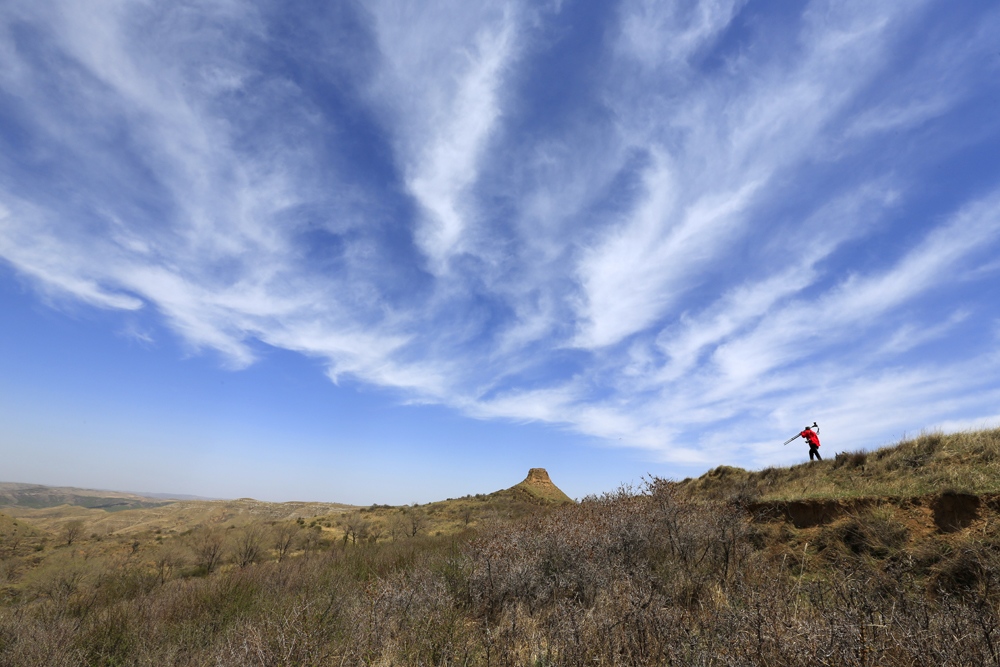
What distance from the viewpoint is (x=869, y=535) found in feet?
31.1

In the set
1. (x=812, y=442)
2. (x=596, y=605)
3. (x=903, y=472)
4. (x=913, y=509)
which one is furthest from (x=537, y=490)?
(x=596, y=605)

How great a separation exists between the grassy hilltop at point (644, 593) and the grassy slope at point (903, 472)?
0.08m

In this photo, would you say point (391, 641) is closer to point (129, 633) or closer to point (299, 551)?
point (129, 633)

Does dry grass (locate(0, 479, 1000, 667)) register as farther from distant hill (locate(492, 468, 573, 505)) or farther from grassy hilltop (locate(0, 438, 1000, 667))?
distant hill (locate(492, 468, 573, 505))

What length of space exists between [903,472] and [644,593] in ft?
36.3

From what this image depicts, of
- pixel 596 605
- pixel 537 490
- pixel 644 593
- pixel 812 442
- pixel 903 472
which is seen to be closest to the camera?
pixel 644 593

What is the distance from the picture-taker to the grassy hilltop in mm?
4199

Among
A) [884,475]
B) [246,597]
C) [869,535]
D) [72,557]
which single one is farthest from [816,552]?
[72,557]

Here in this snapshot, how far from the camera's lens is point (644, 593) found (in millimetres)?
6180

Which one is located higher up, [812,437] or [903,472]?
[812,437]

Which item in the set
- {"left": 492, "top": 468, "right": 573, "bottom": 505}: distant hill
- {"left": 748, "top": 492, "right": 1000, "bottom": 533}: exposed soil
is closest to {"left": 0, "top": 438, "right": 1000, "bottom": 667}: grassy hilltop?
{"left": 748, "top": 492, "right": 1000, "bottom": 533}: exposed soil

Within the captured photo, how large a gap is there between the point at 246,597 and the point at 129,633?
205cm

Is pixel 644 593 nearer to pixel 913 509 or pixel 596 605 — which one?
pixel 596 605

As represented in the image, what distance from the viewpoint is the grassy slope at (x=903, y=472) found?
10.1 m
